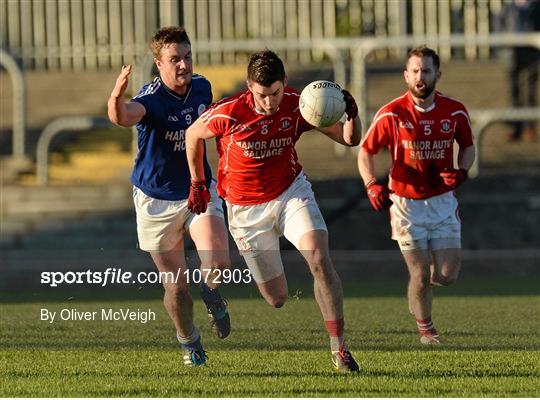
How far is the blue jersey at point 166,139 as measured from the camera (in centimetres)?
1120

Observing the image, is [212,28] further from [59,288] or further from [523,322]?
[523,322]

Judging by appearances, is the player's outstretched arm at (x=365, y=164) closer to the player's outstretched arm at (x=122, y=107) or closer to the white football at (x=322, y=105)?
the white football at (x=322, y=105)

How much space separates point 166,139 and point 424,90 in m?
2.42

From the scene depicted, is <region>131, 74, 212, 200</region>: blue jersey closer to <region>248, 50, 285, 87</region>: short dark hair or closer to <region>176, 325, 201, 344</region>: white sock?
Answer: <region>176, 325, 201, 344</region>: white sock

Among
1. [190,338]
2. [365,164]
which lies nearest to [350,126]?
[190,338]

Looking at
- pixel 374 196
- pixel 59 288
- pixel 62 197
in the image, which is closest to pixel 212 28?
pixel 62 197

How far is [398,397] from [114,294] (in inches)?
397

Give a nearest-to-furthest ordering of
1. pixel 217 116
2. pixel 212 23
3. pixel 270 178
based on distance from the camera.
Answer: pixel 217 116 < pixel 270 178 < pixel 212 23

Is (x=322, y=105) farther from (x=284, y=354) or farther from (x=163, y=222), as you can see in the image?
(x=284, y=354)

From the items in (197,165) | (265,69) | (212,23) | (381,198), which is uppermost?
(265,69)

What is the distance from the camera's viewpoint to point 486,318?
1450cm

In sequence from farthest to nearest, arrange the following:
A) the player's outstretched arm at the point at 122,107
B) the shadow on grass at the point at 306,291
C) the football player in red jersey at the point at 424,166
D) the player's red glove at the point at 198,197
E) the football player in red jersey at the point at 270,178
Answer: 1. the shadow on grass at the point at 306,291
2. the football player in red jersey at the point at 424,166
3. the player's red glove at the point at 198,197
4. the player's outstretched arm at the point at 122,107
5. the football player in red jersey at the point at 270,178

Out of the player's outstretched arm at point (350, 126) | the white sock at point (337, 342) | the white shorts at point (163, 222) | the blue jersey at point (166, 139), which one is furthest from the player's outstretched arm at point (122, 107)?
the white sock at point (337, 342)

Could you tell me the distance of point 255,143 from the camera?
10.7 m
